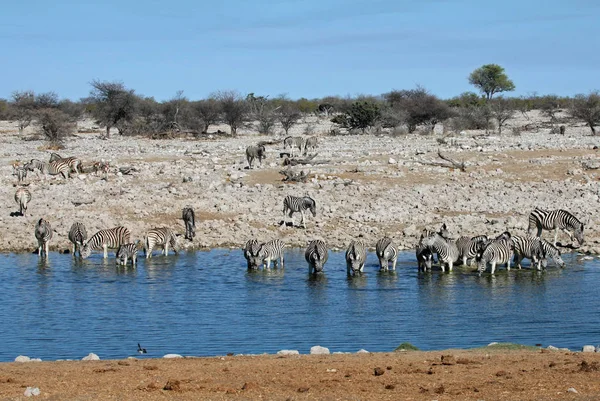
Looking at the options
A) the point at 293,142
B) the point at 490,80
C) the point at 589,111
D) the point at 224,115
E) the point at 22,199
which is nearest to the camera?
the point at 22,199

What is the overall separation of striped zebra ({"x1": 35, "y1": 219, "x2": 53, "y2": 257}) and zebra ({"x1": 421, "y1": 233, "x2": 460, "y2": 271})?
9.07 metres

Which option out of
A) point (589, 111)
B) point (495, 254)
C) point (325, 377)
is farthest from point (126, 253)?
point (589, 111)

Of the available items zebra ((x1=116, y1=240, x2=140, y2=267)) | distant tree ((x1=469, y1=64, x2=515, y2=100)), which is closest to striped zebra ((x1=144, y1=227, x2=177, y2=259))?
zebra ((x1=116, y1=240, x2=140, y2=267))

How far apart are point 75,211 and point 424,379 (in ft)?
60.4

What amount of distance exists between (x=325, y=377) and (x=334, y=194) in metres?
19.0

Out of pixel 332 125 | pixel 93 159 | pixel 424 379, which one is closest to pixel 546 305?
pixel 424 379

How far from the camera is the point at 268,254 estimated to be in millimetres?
20875

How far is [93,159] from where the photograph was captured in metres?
36.7

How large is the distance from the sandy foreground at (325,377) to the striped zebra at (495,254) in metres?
8.55

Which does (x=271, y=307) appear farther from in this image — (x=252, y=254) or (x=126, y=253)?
(x=126, y=253)

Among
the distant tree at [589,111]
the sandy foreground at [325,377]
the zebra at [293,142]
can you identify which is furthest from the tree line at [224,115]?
the sandy foreground at [325,377]

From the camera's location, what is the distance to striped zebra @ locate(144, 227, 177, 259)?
22641 mm

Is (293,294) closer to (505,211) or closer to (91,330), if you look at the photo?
(91,330)

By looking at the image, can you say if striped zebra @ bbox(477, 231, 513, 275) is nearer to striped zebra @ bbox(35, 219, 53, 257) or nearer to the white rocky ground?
the white rocky ground
